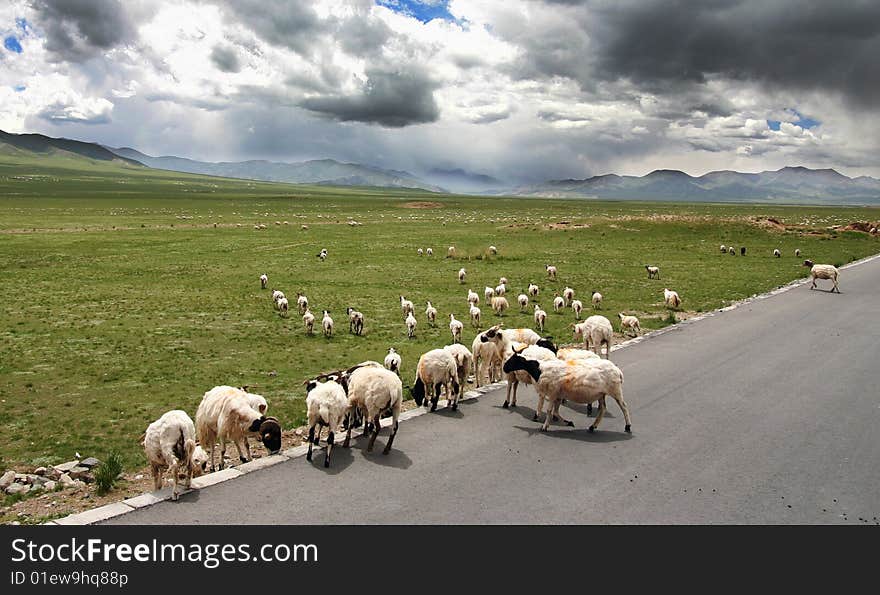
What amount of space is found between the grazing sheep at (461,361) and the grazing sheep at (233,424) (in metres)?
5.42

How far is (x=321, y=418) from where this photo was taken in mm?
11883

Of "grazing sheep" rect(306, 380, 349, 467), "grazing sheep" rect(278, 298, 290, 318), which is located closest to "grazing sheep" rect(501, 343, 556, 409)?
"grazing sheep" rect(306, 380, 349, 467)

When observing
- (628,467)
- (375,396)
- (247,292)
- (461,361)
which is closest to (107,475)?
(375,396)

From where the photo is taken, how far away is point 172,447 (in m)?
10.3

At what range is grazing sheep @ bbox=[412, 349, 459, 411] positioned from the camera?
1477 centimetres

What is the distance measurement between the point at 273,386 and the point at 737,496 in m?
14.0

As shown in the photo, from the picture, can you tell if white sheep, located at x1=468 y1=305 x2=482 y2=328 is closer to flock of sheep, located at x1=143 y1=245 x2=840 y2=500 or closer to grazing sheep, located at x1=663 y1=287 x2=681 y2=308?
flock of sheep, located at x1=143 y1=245 x2=840 y2=500

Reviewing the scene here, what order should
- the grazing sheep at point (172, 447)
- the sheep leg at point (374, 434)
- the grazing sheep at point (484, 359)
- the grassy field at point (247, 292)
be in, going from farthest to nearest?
the grazing sheep at point (484, 359), the grassy field at point (247, 292), the sheep leg at point (374, 434), the grazing sheep at point (172, 447)

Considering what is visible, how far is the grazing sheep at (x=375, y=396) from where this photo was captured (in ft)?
40.9

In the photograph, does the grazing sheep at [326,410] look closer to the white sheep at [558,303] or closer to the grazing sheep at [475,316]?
the grazing sheep at [475,316]

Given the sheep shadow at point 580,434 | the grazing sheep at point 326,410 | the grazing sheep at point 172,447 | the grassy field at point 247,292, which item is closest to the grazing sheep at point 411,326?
the grassy field at point 247,292

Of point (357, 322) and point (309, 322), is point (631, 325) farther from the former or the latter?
point (309, 322)

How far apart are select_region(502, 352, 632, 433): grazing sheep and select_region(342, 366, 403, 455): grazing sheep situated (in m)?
3.76
